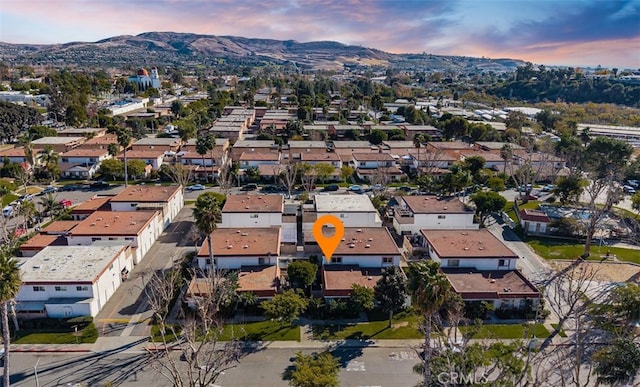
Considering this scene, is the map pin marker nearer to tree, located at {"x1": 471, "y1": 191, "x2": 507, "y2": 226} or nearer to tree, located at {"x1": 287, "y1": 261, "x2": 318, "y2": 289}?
tree, located at {"x1": 287, "y1": 261, "x2": 318, "y2": 289}

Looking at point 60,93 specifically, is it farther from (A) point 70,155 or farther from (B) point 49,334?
(B) point 49,334

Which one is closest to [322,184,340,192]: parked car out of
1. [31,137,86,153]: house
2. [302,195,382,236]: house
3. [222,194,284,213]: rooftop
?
[302,195,382,236]: house

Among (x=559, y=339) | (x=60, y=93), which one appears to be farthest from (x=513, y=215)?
(x=60, y=93)

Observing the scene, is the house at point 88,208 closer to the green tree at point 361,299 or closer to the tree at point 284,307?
the tree at point 284,307

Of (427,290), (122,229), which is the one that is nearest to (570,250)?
(427,290)

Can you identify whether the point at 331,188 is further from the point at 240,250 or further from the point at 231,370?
the point at 231,370

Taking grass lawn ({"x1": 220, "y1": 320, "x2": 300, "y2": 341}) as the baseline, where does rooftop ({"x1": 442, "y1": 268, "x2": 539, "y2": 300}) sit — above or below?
above

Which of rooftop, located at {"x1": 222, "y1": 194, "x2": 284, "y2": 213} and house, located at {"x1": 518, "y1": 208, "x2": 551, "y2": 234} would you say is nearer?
rooftop, located at {"x1": 222, "y1": 194, "x2": 284, "y2": 213}
